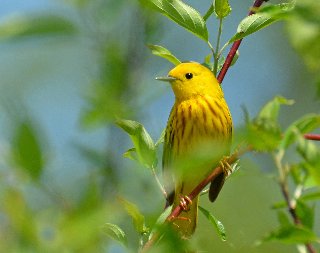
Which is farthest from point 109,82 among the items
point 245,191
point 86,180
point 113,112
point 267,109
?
point 245,191

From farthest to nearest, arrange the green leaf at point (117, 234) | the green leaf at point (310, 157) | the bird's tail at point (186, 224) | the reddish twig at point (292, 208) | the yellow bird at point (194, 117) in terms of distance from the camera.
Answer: the yellow bird at point (194, 117)
the bird's tail at point (186, 224)
the green leaf at point (117, 234)
the reddish twig at point (292, 208)
the green leaf at point (310, 157)

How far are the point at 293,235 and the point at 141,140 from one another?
0.55m

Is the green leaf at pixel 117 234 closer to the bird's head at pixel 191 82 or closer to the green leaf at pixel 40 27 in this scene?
the green leaf at pixel 40 27

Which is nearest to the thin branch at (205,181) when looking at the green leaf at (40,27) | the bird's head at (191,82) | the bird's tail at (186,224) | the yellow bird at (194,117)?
the bird's tail at (186,224)

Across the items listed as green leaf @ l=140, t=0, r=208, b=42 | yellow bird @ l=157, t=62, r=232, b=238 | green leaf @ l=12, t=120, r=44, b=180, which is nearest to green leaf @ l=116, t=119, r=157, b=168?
green leaf @ l=140, t=0, r=208, b=42

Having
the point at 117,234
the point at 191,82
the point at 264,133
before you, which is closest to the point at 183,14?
the point at 117,234

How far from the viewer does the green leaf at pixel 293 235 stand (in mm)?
874

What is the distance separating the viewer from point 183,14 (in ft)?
4.66

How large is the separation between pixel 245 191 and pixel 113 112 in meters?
2.07

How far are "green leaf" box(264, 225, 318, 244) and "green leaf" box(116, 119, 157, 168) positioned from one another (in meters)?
0.47

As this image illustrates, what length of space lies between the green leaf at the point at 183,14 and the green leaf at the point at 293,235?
21.2 inches

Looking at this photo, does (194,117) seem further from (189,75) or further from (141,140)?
(141,140)

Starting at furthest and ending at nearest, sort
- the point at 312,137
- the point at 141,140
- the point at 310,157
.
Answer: the point at 141,140 → the point at 312,137 → the point at 310,157

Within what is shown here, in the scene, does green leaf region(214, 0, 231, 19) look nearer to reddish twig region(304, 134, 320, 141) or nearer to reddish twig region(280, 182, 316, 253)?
reddish twig region(304, 134, 320, 141)
